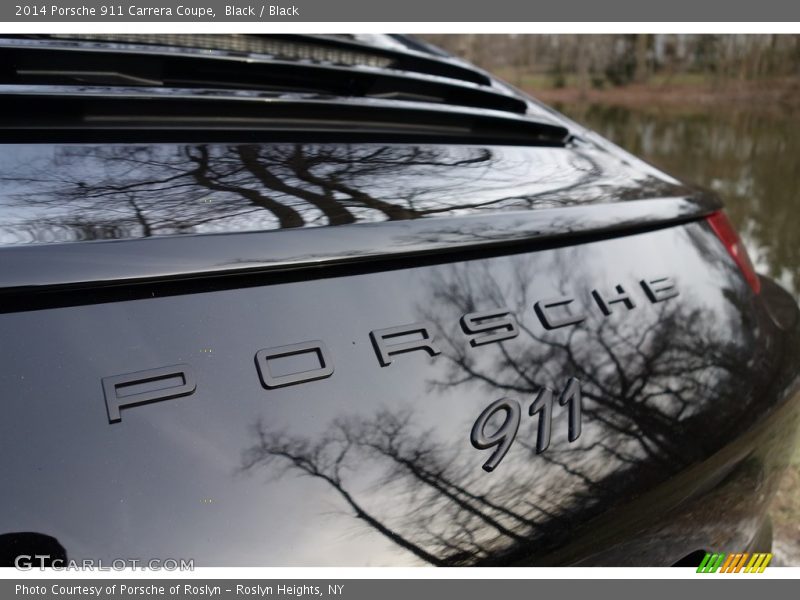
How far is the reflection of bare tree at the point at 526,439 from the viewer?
0.91 meters

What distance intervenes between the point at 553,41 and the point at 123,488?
28350 millimetres

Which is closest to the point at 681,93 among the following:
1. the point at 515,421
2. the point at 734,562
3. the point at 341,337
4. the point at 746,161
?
the point at 746,161

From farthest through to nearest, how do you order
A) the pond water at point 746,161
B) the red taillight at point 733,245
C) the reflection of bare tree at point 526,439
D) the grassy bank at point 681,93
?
the grassy bank at point 681,93
the pond water at point 746,161
the red taillight at point 733,245
the reflection of bare tree at point 526,439

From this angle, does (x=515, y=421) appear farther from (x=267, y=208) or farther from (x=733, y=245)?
(x=733, y=245)

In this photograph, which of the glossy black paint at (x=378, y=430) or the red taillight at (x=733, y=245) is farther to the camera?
the red taillight at (x=733, y=245)

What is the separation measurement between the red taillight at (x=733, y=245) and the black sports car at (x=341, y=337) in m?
0.08

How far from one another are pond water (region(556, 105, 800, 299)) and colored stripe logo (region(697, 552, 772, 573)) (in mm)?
840

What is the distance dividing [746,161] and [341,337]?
8593mm

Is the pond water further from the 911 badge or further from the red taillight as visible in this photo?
the 911 badge

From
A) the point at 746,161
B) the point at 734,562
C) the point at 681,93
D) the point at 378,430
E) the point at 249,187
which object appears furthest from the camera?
the point at 681,93

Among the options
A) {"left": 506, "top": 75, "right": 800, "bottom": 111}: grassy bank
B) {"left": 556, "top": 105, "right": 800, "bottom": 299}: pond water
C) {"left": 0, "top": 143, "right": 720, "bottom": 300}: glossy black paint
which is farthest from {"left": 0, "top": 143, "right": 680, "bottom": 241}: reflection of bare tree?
{"left": 506, "top": 75, "right": 800, "bottom": 111}: grassy bank

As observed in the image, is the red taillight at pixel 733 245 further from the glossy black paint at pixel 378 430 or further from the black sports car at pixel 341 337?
the glossy black paint at pixel 378 430

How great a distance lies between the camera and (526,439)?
1032mm

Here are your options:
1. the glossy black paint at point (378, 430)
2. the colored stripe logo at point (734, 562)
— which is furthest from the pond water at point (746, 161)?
the colored stripe logo at point (734, 562)
